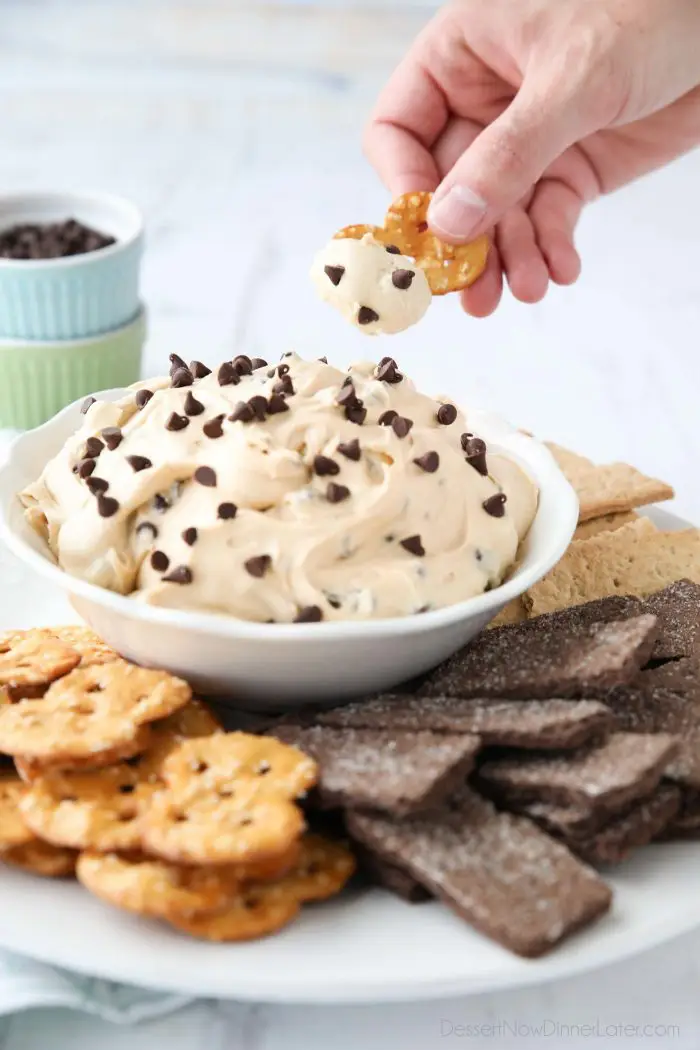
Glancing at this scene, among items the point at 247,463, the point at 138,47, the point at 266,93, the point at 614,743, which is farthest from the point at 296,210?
the point at 614,743

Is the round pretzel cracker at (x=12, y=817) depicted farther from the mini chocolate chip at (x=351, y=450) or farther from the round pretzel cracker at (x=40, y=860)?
the mini chocolate chip at (x=351, y=450)

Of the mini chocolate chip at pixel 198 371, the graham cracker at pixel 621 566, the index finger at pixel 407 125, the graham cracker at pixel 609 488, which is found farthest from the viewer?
the index finger at pixel 407 125

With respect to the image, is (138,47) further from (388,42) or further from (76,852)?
(76,852)

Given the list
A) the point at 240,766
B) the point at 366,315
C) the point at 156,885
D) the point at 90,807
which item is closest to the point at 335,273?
Answer: the point at 366,315

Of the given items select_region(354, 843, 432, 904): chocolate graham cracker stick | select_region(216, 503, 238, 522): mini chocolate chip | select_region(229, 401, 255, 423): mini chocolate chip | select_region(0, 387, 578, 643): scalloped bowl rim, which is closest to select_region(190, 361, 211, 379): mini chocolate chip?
select_region(0, 387, 578, 643): scalloped bowl rim

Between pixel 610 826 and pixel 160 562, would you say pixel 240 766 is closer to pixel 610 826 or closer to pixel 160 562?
pixel 160 562

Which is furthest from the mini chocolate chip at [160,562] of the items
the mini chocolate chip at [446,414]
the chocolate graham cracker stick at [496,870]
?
the mini chocolate chip at [446,414]
